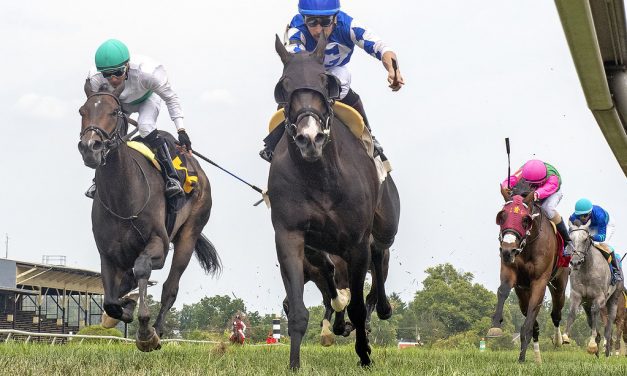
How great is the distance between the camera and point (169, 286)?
11102mm

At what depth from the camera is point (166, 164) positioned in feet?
33.7

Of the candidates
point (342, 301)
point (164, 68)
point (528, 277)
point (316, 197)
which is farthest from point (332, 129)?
point (528, 277)

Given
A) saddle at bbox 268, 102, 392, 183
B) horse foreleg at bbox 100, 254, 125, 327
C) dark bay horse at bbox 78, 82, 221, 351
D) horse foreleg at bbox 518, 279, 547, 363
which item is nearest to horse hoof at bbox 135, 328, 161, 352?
dark bay horse at bbox 78, 82, 221, 351

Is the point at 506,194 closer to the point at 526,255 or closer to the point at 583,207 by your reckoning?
the point at 526,255

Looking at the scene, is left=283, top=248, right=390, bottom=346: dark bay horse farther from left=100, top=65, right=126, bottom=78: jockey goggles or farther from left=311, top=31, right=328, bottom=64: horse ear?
left=100, top=65, right=126, bottom=78: jockey goggles

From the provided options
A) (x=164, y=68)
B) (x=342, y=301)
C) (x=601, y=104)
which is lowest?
(x=342, y=301)

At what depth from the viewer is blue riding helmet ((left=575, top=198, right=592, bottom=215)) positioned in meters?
16.2

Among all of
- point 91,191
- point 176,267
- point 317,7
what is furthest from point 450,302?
point 317,7

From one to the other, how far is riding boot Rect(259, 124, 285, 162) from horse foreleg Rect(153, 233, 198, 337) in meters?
3.47

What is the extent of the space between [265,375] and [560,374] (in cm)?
217

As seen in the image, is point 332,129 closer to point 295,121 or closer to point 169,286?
point 295,121

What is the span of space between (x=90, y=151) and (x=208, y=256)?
199 inches

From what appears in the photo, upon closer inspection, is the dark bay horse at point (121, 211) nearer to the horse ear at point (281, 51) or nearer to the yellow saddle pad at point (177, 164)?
the yellow saddle pad at point (177, 164)

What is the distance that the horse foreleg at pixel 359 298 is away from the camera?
7371 millimetres
